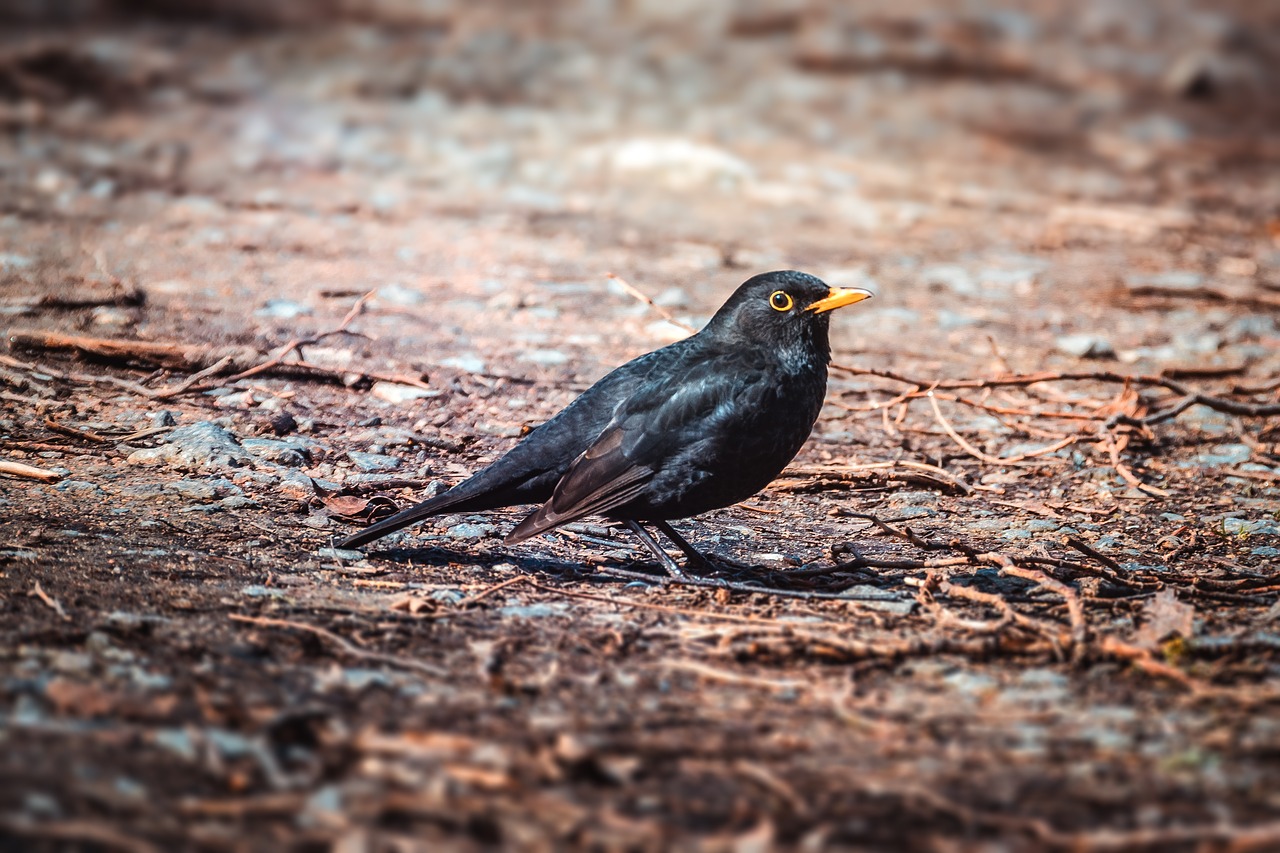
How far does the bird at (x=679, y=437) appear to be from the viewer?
14.5 ft

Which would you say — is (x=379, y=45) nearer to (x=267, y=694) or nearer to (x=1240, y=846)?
(x=267, y=694)

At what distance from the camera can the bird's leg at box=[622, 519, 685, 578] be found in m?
4.44

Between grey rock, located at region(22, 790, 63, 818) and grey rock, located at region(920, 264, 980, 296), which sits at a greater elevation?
grey rock, located at region(920, 264, 980, 296)

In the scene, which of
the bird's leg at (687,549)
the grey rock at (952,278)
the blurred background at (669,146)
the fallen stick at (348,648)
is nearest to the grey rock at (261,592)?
the fallen stick at (348,648)

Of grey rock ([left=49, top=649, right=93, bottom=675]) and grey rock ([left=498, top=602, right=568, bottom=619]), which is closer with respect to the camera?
grey rock ([left=49, top=649, right=93, bottom=675])

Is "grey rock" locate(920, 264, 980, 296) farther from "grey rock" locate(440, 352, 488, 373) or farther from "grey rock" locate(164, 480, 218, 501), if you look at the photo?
"grey rock" locate(164, 480, 218, 501)

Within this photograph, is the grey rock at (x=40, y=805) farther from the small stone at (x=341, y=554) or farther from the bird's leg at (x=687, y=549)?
the bird's leg at (x=687, y=549)

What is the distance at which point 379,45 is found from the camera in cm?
1288

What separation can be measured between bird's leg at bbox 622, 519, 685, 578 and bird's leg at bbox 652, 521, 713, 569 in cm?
6

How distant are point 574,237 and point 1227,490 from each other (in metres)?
4.50

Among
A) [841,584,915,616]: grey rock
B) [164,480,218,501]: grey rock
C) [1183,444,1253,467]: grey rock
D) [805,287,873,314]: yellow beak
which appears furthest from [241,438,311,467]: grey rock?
[1183,444,1253,467]: grey rock

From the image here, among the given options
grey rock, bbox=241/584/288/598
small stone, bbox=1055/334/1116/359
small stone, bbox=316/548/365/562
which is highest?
small stone, bbox=1055/334/1116/359

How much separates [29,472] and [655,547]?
225cm

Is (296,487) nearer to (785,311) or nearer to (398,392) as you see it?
(398,392)
